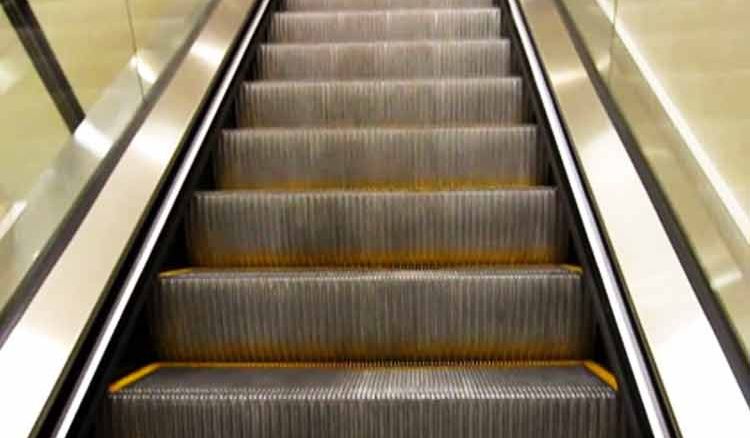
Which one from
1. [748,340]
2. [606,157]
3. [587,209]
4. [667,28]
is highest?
[667,28]

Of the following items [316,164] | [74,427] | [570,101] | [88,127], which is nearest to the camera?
[74,427]

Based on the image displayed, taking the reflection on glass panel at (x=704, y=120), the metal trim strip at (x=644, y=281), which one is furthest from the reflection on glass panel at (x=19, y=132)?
the reflection on glass panel at (x=704, y=120)

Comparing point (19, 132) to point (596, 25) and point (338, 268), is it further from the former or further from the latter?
point (596, 25)

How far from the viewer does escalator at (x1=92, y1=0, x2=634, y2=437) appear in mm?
1758

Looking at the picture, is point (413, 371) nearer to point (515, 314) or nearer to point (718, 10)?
point (515, 314)

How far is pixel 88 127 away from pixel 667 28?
172cm

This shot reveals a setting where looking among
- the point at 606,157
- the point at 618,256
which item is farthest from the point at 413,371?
the point at 606,157

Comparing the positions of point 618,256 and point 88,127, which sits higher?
point 88,127

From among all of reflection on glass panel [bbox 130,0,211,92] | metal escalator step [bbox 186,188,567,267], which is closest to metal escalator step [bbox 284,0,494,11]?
reflection on glass panel [bbox 130,0,211,92]

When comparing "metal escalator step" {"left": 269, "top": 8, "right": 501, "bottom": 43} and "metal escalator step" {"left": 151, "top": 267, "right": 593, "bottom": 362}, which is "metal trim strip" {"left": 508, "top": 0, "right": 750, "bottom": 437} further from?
"metal escalator step" {"left": 269, "top": 8, "right": 501, "bottom": 43}

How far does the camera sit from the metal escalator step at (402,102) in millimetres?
3125

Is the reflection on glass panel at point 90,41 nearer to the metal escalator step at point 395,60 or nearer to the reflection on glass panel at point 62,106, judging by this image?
the reflection on glass panel at point 62,106

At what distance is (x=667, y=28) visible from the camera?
2.19 m

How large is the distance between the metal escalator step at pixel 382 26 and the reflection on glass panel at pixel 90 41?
4.90ft
